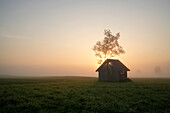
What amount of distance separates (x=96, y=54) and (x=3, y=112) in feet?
136

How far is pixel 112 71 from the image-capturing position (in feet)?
140

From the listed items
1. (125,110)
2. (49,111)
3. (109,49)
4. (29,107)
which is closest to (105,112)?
(125,110)

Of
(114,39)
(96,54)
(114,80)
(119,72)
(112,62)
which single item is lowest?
(114,80)

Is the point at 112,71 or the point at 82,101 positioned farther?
the point at 112,71

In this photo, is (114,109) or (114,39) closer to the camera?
(114,109)

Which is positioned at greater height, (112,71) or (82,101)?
(112,71)

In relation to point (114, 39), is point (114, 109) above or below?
below

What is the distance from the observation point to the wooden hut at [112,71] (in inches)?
1640

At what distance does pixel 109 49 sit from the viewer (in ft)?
153

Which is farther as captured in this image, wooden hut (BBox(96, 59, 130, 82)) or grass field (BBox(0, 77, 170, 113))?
wooden hut (BBox(96, 59, 130, 82))

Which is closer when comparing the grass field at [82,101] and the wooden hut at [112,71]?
the grass field at [82,101]

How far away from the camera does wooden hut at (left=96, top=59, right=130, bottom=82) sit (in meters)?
41.7

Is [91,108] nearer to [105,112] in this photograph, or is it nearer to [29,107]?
[105,112]

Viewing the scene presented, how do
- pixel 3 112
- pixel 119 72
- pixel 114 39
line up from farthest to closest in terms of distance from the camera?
1. pixel 114 39
2. pixel 119 72
3. pixel 3 112
